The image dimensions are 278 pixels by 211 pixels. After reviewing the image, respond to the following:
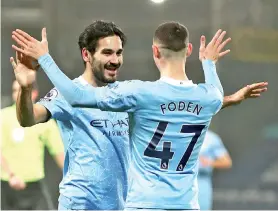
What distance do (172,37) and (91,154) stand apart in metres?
0.79

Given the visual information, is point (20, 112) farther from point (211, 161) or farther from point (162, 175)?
point (211, 161)

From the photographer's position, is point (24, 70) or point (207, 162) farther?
point (207, 162)

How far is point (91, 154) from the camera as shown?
4.07m

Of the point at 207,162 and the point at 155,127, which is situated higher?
the point at 155,127

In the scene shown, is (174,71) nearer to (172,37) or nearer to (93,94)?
(172,37)

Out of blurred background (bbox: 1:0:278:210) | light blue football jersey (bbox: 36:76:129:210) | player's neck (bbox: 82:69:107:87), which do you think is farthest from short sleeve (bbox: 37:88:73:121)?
blurred background (bbox: 1:0:278:210)

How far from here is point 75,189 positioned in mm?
4094

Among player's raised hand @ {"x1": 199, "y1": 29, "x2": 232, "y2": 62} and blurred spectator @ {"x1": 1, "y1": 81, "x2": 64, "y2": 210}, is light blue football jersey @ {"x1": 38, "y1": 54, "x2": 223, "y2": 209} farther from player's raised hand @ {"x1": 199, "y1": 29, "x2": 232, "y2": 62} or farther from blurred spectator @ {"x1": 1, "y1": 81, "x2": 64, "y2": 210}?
blurred spectator @ {"x1": 1, "y1": 81, "x2": 64, "y2": 210}

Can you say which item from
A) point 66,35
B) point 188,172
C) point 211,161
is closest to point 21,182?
point 211,161

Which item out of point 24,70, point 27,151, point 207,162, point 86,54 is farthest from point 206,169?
point 24,70

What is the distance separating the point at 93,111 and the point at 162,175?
27.1 inches

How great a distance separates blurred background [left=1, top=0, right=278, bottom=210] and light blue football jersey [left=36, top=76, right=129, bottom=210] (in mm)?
4655

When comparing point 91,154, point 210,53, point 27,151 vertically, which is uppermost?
point 210,53

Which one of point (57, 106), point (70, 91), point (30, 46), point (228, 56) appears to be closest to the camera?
point (70, 91)
